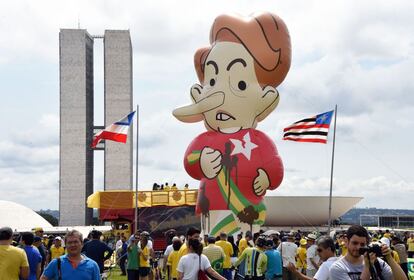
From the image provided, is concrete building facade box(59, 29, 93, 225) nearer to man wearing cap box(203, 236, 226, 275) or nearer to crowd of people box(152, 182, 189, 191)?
crowd of people box(152, 182, 189, 191)

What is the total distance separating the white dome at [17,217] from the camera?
55.4m

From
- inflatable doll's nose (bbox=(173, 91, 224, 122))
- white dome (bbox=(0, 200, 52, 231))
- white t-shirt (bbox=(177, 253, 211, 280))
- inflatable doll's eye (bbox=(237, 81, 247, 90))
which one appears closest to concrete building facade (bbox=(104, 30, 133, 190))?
white dome (bbox=(0, 200, 52, 231))

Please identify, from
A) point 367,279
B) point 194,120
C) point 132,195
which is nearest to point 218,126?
point 194,120

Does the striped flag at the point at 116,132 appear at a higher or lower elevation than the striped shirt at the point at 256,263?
higher

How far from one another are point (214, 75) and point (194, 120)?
170 cm

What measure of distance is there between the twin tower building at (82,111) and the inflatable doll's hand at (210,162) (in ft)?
167

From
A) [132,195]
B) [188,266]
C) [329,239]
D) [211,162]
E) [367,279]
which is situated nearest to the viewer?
[367,279]

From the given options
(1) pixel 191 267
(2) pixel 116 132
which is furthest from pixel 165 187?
(1) pixel 191 267

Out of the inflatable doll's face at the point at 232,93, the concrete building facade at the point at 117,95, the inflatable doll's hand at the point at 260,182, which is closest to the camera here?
the inflatable doll's hand at the point at 260,182

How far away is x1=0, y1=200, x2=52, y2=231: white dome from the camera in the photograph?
182 ft

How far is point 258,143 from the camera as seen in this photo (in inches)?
907

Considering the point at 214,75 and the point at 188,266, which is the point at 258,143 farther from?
the point at 188,266

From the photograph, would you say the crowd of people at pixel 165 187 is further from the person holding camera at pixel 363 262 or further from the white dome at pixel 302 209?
A: the person holding camera at pixel 363 262

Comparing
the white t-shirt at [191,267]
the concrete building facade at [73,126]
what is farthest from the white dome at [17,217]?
the white t-shirt at [191,267]
